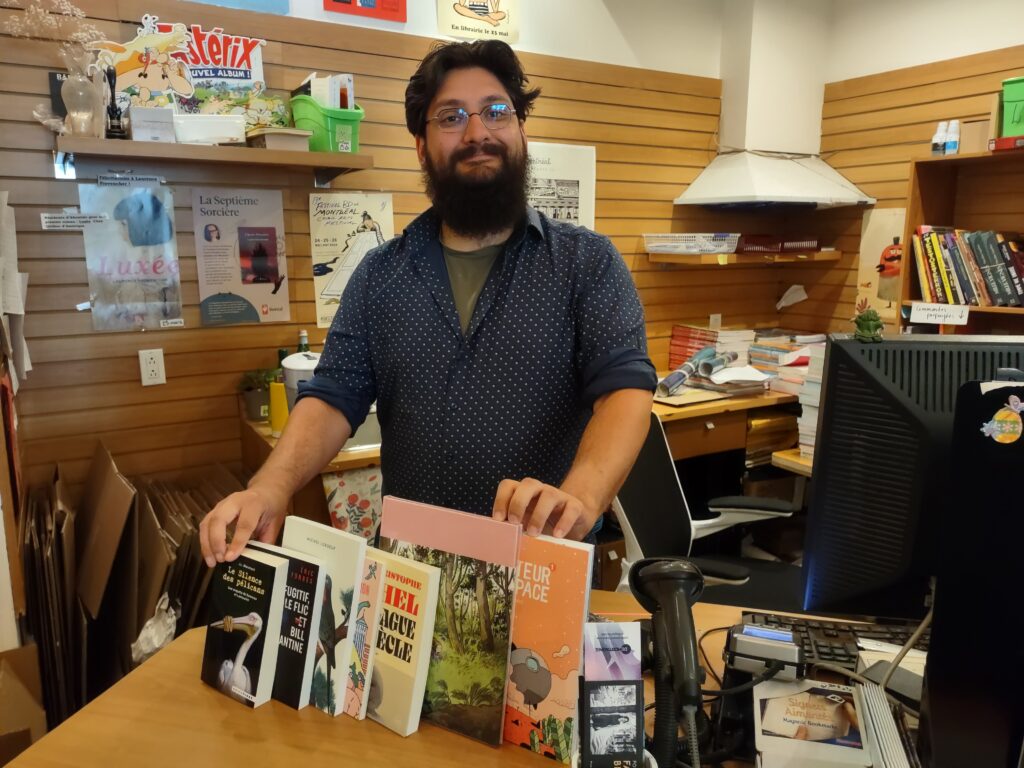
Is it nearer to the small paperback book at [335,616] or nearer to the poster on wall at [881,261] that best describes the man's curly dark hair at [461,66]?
the small paperback book at [335,616]

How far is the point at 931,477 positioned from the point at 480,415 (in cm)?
86

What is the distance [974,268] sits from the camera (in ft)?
9.73

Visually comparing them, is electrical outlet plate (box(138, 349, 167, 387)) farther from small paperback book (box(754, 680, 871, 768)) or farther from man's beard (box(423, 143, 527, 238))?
small paperback book (box(754, 680, 871, 768))

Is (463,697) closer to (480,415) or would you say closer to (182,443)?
(480,415)

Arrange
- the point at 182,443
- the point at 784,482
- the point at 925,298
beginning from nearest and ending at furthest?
the point at 182,443 < the point at 925,298 < the point at 784,482

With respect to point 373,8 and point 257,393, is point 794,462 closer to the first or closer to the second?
point 257,393

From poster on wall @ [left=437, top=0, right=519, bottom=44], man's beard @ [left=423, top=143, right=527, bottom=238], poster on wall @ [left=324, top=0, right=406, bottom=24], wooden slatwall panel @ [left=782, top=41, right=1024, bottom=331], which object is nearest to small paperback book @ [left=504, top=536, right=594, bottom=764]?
man's beard @ [left=423, top=143, right=527, bottom=238]

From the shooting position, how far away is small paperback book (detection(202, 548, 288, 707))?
94cm

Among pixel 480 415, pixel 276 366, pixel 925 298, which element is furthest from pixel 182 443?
pixel 925 298

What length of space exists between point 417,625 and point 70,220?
7.19ft

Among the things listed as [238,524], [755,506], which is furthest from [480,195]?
[755,506]

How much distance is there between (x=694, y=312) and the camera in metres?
3.87

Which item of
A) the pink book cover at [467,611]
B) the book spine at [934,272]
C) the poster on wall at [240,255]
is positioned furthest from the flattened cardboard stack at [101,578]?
the book spine at [934,272]

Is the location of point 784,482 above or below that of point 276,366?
below
